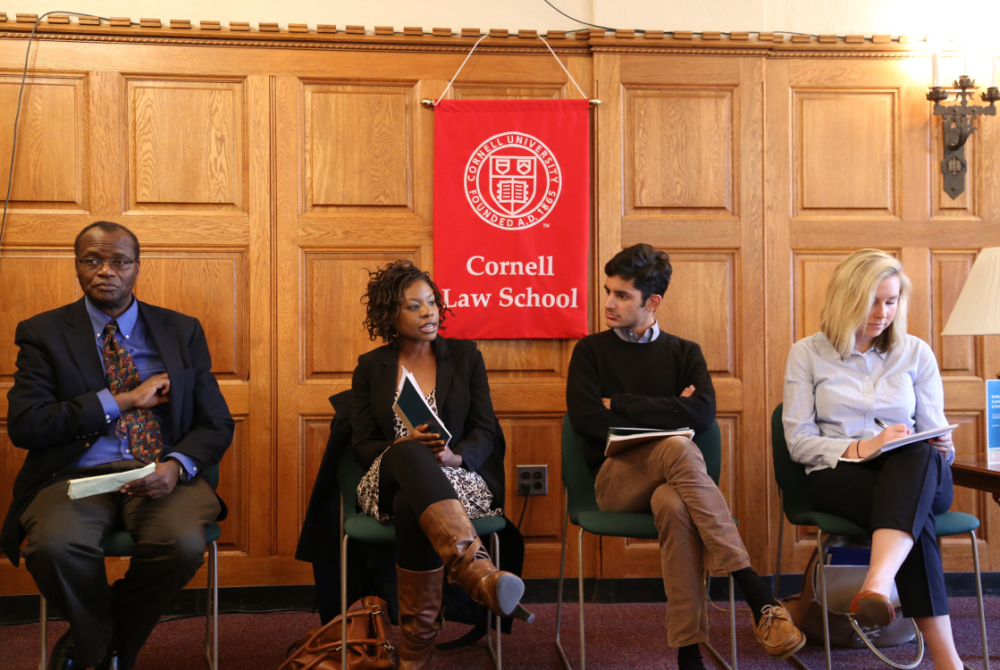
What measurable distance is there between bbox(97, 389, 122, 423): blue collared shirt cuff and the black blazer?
76 centimetres

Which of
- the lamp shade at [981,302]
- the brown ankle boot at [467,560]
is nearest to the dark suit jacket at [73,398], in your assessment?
the brown ankle boot at [467,560]

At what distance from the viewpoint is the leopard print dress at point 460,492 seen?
8.57 ft

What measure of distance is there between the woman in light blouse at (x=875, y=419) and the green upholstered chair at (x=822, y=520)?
0.05 m

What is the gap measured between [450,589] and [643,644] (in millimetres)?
755

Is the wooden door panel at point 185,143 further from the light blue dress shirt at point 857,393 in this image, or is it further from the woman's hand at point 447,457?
the light blue dress shirt at point 857,393

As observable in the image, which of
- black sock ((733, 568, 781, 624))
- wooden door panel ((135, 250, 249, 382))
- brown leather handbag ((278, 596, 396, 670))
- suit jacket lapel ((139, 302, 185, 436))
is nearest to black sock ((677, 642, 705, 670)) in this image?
black sock ((733, 568, 781, 624))

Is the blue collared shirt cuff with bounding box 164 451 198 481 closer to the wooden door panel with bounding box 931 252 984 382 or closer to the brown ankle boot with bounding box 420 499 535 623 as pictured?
the brown ankle boot with bounding box 420 499 535 623

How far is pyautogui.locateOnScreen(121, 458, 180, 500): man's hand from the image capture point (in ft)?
8.04

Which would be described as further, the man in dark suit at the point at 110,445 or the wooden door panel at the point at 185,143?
the wooden door panel at the point at 185,143

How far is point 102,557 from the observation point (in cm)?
240

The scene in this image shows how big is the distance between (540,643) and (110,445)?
1.70 meters

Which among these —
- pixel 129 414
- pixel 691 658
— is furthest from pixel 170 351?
pixel 691 658

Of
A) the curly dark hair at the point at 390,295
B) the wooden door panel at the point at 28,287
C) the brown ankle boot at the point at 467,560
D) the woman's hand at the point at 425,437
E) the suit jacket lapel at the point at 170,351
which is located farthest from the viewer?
the wooden door panel at the point at 28,287

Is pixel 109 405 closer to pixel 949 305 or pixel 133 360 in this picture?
pixel 133 360
